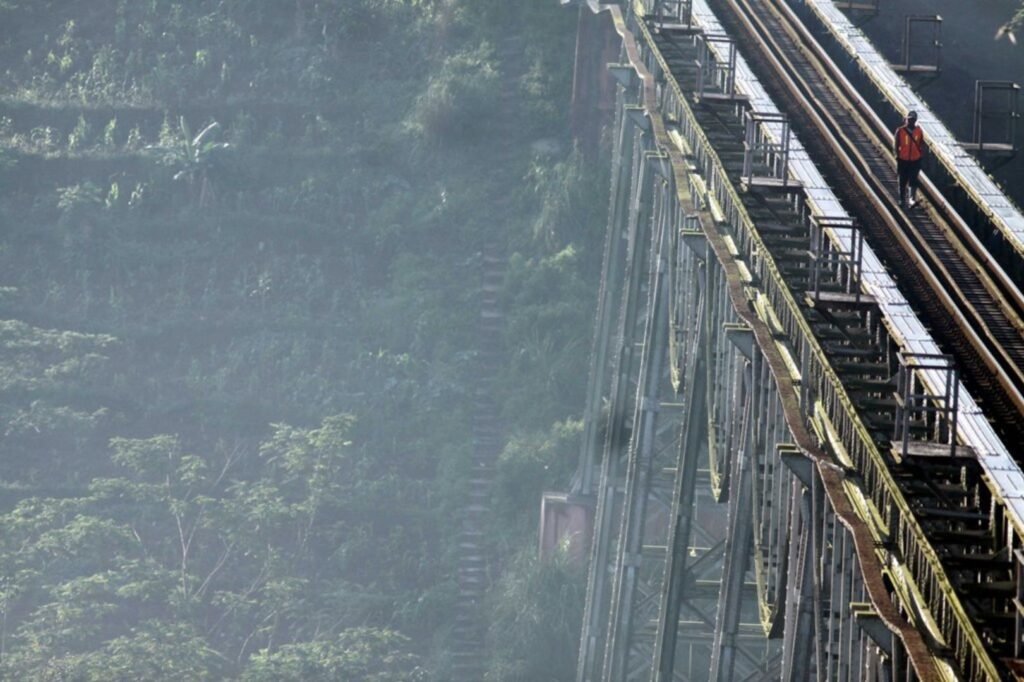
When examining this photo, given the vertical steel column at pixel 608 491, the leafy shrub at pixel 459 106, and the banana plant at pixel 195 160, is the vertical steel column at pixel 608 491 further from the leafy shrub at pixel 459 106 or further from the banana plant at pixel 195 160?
the banana plant at pixel 195 160

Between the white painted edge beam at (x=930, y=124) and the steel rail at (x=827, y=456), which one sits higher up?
the white painted edge beam at (x=930, y=124)

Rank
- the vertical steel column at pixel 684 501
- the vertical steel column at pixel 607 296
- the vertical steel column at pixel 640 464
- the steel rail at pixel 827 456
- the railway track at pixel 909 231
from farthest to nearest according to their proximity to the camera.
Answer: the vertical steel column at pixel 607 296
the vertical steel column at pixel 640 464
the vertical steel column at pixel 684 501
the railway track at pixel 909 231
the steel rail at pixel 827 456

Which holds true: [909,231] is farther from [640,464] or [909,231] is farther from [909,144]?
[640,464]

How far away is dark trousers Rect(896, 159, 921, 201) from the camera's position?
27.8m

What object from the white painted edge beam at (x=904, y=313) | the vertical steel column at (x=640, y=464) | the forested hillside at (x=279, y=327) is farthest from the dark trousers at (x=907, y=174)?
the forested hillside at (x=279, y=327)

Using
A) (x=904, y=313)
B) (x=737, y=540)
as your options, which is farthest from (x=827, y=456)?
(x=737, y=540)

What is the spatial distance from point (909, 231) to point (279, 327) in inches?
993

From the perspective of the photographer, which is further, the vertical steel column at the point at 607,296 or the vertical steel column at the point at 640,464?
the vertical steel column at the point at 607,296

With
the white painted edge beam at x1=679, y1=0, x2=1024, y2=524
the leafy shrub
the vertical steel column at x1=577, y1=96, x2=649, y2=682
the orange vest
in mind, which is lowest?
the vertical steel column at x1=577, y1=96, x2=649, y2=682

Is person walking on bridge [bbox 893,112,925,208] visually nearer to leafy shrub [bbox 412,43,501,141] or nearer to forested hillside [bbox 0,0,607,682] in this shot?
forested hillside [bbox 0,0,607,682]

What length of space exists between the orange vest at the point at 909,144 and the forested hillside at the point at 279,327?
15.2m

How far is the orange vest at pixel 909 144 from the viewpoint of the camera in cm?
2767

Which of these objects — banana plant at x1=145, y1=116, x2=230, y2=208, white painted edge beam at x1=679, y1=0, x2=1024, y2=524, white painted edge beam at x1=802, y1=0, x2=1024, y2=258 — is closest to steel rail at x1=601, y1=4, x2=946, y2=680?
white painted edge beam at x1=679, y1=0, x2=1024, y2=524

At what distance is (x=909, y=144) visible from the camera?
1091 inches
